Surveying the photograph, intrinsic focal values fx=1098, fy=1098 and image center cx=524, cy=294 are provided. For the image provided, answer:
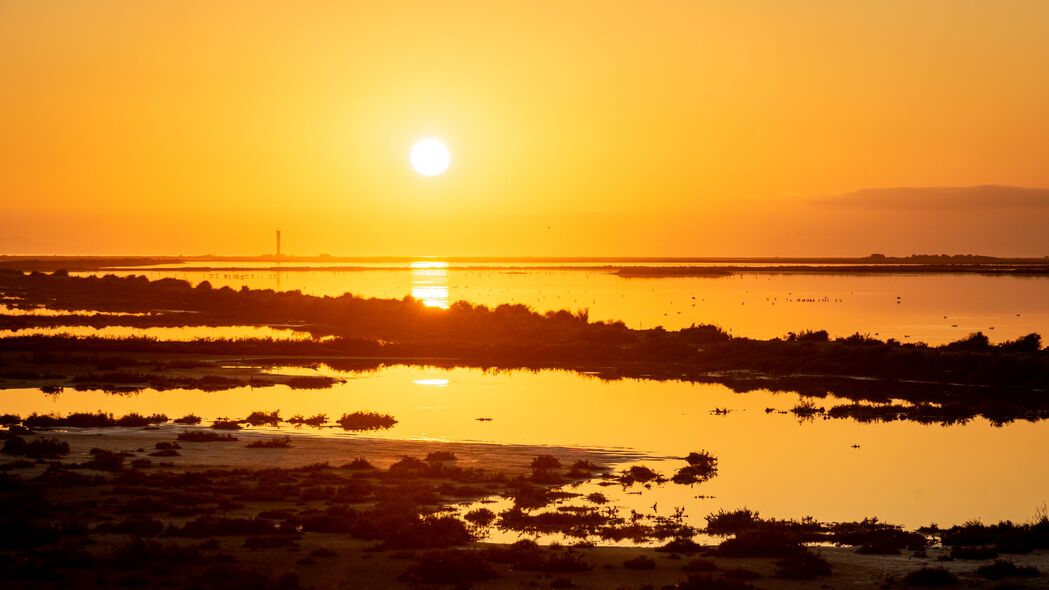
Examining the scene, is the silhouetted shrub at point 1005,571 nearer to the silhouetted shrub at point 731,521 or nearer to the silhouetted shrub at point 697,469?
the silhouetted shrub at point 731,521

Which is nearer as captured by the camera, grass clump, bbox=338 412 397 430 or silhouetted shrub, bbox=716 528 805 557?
silhouetted shrub, bbox=716 528 805 557

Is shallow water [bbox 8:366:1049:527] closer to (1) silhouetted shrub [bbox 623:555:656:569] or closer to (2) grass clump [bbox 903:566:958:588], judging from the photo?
(1) silhouetted shrub [bbox 623:555:656:569]

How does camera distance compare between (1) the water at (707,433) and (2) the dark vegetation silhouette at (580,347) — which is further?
(2) the dark vegetation silhouette at (580,347)

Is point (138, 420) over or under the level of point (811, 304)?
under

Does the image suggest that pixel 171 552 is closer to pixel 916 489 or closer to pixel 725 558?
pixel 725 558

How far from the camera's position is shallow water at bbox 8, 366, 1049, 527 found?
83.0 ft

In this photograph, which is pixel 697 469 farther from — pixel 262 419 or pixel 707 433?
pixel 262 419

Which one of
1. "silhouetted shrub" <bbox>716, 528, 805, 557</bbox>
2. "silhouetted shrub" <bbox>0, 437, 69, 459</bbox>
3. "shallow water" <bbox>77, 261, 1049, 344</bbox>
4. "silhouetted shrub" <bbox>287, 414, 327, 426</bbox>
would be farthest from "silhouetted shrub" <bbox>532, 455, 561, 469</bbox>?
"shallow water" <bbox>77, 261, 1049, 344</bbox>

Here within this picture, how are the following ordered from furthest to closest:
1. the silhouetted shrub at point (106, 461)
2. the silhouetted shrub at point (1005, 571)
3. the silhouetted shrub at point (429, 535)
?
the silhouetted shrub at point (106, 461)
the silhouetted shrub at point (429, 535)
the silhouetted shrub at point (1005, 571)

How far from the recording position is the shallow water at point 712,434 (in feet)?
83.0

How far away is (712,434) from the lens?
34.8 metres

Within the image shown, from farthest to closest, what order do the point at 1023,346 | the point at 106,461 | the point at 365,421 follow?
the point at 1023,346 < the point at 365,421 < the point at 106,461

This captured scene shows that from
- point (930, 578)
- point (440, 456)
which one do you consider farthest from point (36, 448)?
point (930, 578)

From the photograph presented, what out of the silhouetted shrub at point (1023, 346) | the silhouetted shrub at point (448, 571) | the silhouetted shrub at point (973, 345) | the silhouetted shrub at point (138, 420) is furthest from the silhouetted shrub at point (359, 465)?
the silhouetted shrub at point (1023, 346)
